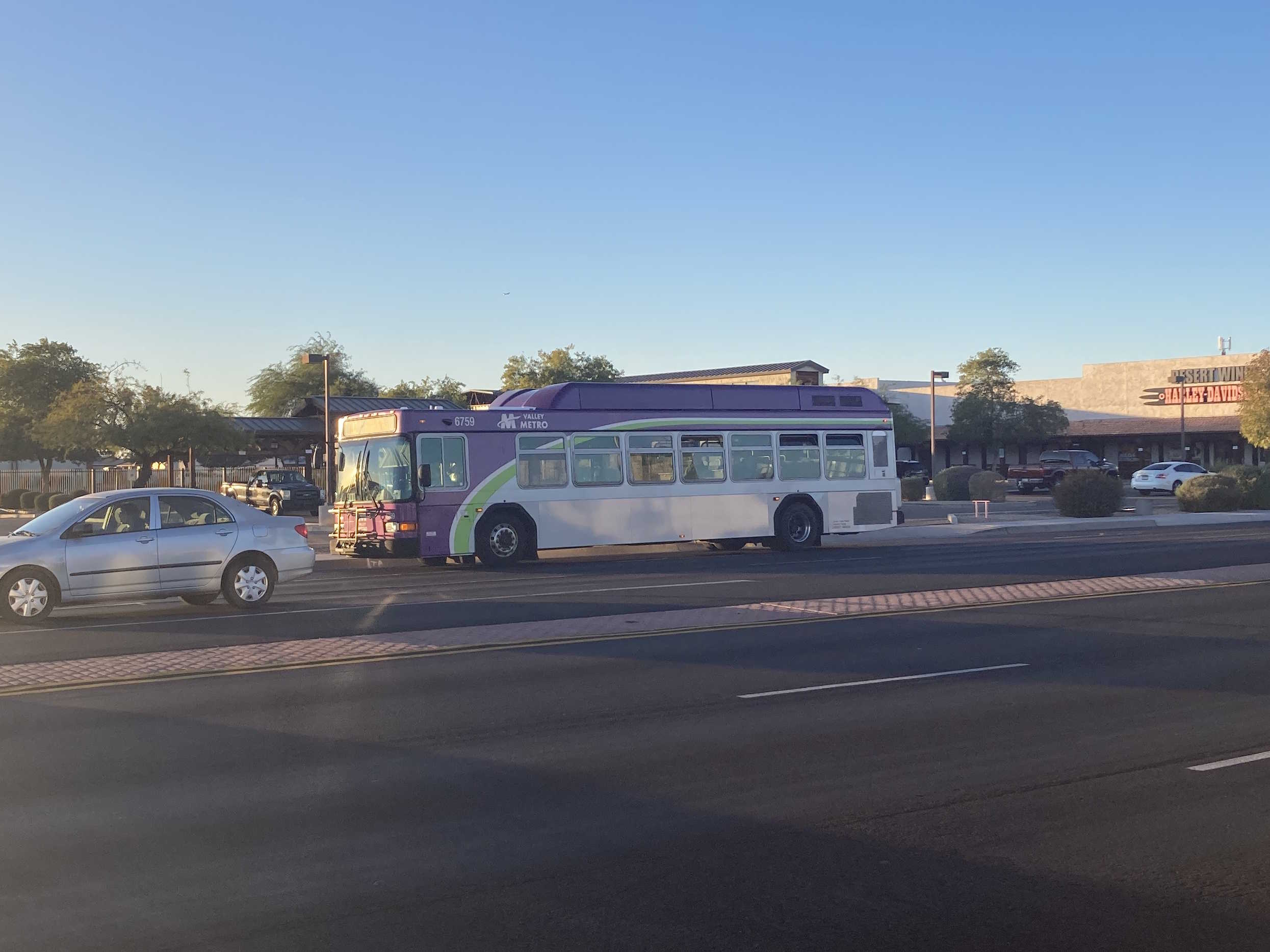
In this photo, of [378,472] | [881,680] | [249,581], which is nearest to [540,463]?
[378,472]

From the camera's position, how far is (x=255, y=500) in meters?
44.9

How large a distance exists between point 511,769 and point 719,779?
4.42 feet

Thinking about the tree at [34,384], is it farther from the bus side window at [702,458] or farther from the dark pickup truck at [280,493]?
the bus side window at [702,458]

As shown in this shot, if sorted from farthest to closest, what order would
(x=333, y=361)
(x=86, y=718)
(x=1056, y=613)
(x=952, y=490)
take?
(x=333, y=361) < (x=952, y=490) < (x=1056, y=613) < (x=86, y=718)

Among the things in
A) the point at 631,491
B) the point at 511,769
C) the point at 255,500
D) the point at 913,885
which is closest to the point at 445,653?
the point at 511,769

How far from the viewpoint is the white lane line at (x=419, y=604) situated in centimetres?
1522

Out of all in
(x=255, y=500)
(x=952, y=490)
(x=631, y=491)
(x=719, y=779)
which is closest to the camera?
(x=719, y=779)

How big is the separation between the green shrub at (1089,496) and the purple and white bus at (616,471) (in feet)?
43.7

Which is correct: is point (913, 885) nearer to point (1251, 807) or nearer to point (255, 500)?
point (1251, 807)

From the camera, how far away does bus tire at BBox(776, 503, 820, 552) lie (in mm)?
26422

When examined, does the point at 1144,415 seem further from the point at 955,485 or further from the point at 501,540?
the point at 501,540

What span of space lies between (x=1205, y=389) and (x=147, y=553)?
6714 centimetres

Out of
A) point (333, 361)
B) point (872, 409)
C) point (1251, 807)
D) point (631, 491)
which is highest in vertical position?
point (333, 361)

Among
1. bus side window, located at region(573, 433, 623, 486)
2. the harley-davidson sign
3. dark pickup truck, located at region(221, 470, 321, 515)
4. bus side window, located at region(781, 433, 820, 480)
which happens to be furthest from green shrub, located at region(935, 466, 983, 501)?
bus side window, located at region(573, 433, 623, 486)
